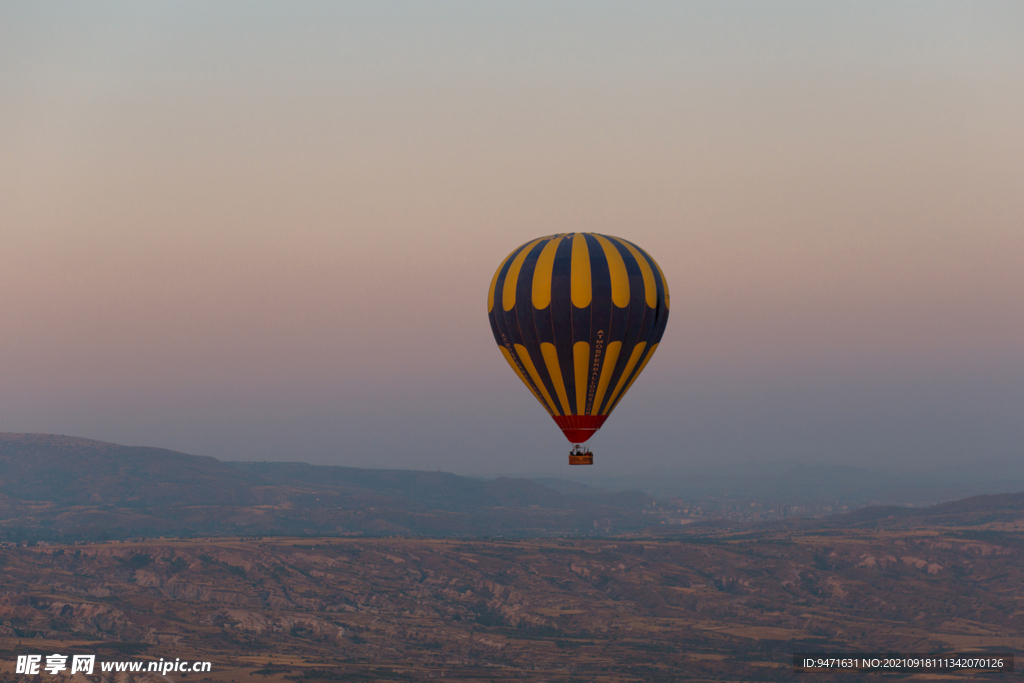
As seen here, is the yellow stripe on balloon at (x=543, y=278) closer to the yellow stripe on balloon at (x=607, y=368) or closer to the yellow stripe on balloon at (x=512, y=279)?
the yellow stripe on balloon at (x=512, y=279)

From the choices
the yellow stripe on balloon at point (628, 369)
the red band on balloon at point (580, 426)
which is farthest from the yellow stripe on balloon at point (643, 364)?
the red band on balloon at point (580, 426)

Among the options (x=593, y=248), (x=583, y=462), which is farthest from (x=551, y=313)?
(x=583, y=462)

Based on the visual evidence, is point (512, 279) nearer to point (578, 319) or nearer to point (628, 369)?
point (578, 319)

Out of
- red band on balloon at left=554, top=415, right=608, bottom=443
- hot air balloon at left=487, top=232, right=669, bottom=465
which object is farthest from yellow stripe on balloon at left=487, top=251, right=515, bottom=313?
red band on balloon at left=554, top=415, right=608, bottom=443

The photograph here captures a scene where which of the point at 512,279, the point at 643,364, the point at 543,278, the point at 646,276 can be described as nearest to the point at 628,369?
the point at 643,364

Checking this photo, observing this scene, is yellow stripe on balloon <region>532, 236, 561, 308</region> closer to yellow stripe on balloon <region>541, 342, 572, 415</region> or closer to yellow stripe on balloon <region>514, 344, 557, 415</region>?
yellow stripe on balloon <region>541, 342, 572, 415</region>

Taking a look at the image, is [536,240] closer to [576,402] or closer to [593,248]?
[593,248]

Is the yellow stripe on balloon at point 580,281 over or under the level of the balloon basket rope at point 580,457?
over
